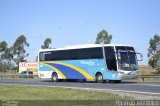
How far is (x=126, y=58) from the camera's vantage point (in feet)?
117

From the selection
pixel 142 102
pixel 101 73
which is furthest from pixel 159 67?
pixel 142 102

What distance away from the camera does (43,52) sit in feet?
144

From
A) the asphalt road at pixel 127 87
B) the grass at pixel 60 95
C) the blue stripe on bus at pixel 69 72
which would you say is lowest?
the grass at pixel 60 95

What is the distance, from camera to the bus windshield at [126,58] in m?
35.2

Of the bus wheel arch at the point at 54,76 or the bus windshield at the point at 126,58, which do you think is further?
the bus wheel arch at the point at 54,76

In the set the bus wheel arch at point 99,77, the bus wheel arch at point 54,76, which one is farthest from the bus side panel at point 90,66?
the bus wheel arch at point 54,76

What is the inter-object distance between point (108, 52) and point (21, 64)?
2156 inches

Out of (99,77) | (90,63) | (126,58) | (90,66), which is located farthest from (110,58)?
(90,66)

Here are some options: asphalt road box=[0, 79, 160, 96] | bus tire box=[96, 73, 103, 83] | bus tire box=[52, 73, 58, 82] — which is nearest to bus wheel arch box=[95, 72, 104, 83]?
bus tire box=[96, 73, 103, 83]

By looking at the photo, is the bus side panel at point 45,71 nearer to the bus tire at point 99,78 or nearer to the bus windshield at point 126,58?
the bus tire at point 99,78

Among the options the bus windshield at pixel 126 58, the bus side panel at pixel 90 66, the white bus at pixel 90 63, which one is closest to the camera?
the bus windshield at pixel 126 58

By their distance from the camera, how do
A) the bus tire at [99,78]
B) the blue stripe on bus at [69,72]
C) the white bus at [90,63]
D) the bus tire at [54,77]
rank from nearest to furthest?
the white bus at [90,63] → the bus tire at [99,78] → the blue stripe on bus at [69,72] → the bus tire at [54,77]

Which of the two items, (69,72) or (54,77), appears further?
(54,77)

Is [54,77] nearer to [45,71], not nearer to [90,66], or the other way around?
[45,71]
